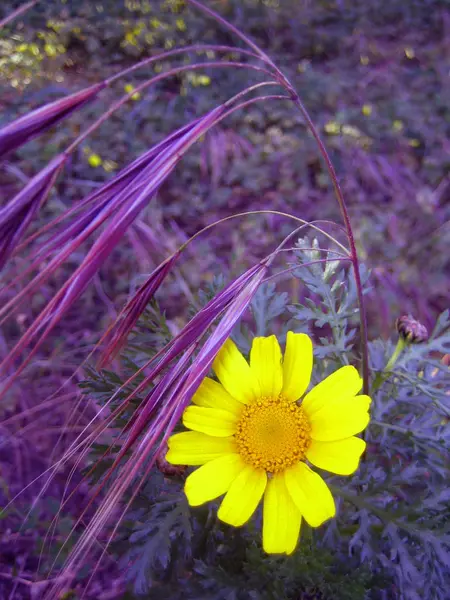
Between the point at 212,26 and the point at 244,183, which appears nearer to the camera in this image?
the point at 244,183

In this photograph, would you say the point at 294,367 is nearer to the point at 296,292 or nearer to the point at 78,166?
the point at 296,292

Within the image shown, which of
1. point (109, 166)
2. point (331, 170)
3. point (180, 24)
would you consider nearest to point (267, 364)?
point (331, 170)

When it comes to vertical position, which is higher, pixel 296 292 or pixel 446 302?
pixel 296 292

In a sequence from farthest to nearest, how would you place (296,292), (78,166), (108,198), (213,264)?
(78,166) → (213,264) → (296,292) → (108,198)

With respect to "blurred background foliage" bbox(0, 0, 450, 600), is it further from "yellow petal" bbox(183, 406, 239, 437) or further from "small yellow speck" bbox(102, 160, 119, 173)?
"yellow petal" bbox(183, 406, 239, 437)

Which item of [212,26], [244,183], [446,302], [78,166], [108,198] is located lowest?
[446,302]

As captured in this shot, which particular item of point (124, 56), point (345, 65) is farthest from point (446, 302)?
point (124, 56)

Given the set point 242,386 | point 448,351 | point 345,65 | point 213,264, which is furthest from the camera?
point 345,65

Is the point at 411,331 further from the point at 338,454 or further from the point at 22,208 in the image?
the point at 22,208
